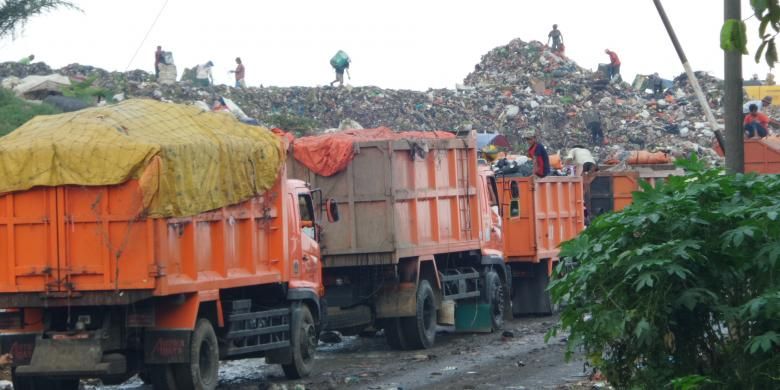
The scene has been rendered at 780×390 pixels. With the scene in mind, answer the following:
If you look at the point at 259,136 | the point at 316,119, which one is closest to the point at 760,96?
the point at 316,119

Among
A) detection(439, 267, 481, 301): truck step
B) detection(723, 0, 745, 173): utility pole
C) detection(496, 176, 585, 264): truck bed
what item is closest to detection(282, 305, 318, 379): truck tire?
detection(439, 267, 481, 301): truck step

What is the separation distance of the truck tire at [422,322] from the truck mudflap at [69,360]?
227 inches

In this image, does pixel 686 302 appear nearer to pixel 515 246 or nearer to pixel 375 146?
pixel 375 146

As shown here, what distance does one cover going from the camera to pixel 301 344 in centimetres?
1351

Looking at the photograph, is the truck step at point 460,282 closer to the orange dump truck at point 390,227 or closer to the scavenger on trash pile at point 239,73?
the orange dump truck at point 390,227

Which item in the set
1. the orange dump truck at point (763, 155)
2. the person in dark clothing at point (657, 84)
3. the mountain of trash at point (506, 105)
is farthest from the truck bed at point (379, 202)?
the person in dark clothing at point (657, 84)

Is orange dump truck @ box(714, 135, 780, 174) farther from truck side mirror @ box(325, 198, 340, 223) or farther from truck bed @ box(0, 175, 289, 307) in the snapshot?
truck bed @ box(0, 175, 289, 307)

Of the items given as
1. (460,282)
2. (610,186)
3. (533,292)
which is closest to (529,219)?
(533,292)

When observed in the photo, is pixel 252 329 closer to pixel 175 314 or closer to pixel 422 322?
pixel 175 314

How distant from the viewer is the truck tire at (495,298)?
60.7 feet

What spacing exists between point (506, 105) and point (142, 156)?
3290cm

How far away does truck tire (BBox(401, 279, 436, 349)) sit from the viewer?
16.2m

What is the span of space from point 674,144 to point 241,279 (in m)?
28.1

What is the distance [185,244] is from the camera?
1144 cm
